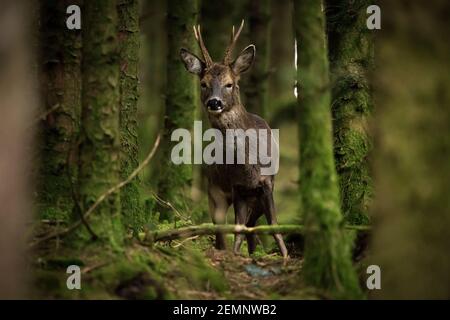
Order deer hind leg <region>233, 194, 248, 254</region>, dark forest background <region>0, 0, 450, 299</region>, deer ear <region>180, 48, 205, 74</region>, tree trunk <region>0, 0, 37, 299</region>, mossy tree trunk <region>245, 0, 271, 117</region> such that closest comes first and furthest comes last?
dark forest background <region>0, 0, 450, 299</region>
tree trunk <region>0, 0, 37, 299</region>
deer hind leg <region>233, 194, 248, 254</region>
deer ear <region>180, 48, 205, 74</region>
mossy tree trunk <region>245, 0, 271, 117</region>

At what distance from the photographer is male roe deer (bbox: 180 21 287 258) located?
9375mm

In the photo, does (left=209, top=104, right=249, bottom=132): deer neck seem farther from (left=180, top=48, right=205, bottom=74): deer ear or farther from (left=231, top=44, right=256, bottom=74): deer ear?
(left=180, top=48, right=205, bottom=74): deer ear

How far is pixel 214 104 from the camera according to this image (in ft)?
30.6

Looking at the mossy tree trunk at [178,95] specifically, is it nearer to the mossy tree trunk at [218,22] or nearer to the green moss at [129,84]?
the green moss at [129,84]

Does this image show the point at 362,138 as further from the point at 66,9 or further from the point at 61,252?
the point at 61,252

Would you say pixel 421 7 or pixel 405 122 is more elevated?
pixel 421 7

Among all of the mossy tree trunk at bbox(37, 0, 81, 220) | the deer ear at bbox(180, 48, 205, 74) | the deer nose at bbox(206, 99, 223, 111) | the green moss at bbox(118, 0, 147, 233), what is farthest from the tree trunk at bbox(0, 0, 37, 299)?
the deer ear at bbox(180, 48, 205, 74)

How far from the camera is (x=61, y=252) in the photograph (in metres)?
6.14

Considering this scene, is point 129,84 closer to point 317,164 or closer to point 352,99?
point 352,99

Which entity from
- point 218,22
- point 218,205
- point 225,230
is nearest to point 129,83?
point 218,205

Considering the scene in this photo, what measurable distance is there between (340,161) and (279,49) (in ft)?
50.2

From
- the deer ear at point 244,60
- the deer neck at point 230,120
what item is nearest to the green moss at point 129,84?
the deer neck at point 230,120

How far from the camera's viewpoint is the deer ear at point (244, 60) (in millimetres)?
9734
